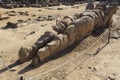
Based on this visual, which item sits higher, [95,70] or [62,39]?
[62,39]

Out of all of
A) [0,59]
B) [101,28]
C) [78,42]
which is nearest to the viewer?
[0,59]

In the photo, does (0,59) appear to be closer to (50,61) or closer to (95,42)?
(50,61)

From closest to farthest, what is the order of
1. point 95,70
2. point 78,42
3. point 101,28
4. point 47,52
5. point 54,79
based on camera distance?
point 54,79, point 95,70, point 47,52, point 78,42, point 101,28

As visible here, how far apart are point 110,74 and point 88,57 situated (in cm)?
148

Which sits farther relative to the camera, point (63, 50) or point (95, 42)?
point (95, 42)

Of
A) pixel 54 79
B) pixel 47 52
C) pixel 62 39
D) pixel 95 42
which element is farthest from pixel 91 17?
pixel 54 79

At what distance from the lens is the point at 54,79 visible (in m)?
8.80

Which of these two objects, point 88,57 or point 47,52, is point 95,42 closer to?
point 88,57

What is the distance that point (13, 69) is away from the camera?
9703 mm

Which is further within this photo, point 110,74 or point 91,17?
point 91,17

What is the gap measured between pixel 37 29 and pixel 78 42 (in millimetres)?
4349

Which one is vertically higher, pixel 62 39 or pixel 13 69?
pixel 62 39

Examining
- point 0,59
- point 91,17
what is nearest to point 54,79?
point 0,59

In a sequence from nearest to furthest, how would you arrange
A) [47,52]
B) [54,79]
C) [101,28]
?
[54,79] < [47,52] < [101,28]
